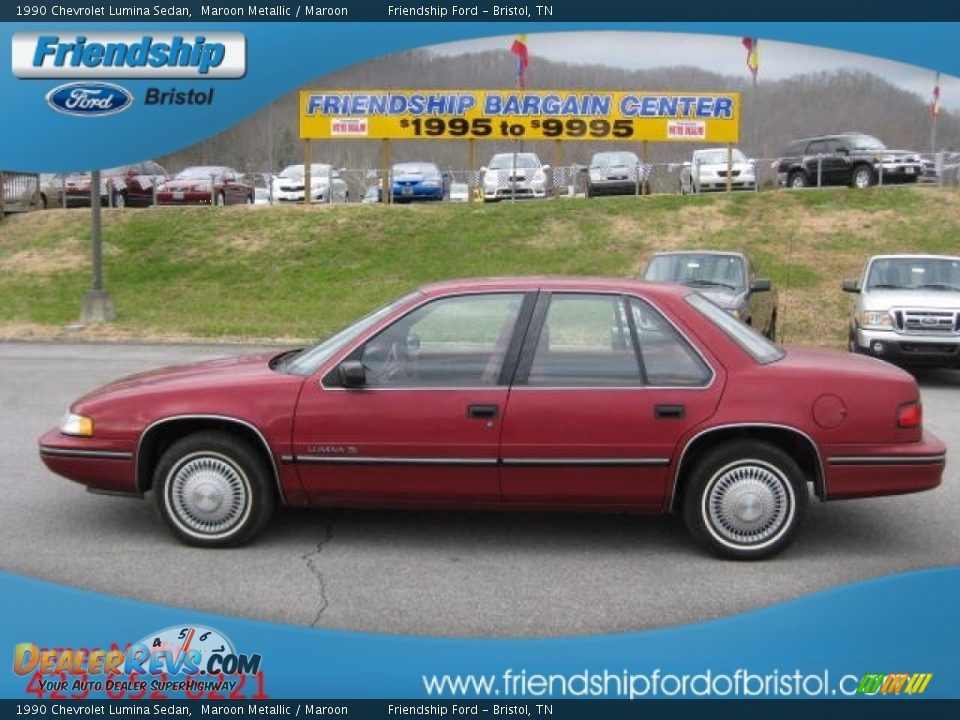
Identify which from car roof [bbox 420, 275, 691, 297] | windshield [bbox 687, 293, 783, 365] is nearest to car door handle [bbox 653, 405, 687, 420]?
windshield [bbox 687, 293, 783, 365]

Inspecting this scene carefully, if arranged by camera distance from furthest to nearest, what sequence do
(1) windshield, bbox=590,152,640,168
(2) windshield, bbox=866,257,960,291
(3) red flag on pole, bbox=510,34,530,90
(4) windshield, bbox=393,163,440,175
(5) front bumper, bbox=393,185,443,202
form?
(3) red flag on pole, bbox=510,34,530,90
(4) windshield, bbox=393,163,440,175
(5) front bumper, bbox=393,185,443,202
(1) windshield, bbox=590,152,640,168
(2) windshield, bbox=866,257,960,291

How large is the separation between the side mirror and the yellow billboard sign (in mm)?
23728

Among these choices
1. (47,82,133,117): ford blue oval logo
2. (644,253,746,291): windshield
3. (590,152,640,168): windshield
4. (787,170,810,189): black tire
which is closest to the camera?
(644,253,746,291): windshield

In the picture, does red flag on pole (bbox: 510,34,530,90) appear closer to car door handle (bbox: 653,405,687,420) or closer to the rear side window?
the rear side window

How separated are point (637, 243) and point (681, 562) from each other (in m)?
19.2

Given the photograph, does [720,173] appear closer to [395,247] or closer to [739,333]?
[395,247]

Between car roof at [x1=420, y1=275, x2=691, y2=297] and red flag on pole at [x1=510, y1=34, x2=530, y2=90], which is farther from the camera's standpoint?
red flag on pole at [x1=510, y1=34, x2=530, y2=90]

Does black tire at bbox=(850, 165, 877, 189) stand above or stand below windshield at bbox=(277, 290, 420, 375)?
above

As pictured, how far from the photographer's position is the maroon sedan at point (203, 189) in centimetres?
2919

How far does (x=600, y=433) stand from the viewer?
17.2ft

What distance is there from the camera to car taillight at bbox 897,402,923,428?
17.4 feet

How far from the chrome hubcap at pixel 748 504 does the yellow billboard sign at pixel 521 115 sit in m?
23.9

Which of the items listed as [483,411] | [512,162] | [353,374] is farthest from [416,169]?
[483,411]

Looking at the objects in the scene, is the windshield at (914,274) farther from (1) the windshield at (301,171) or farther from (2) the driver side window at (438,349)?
(1) the windshield at (301,171)
